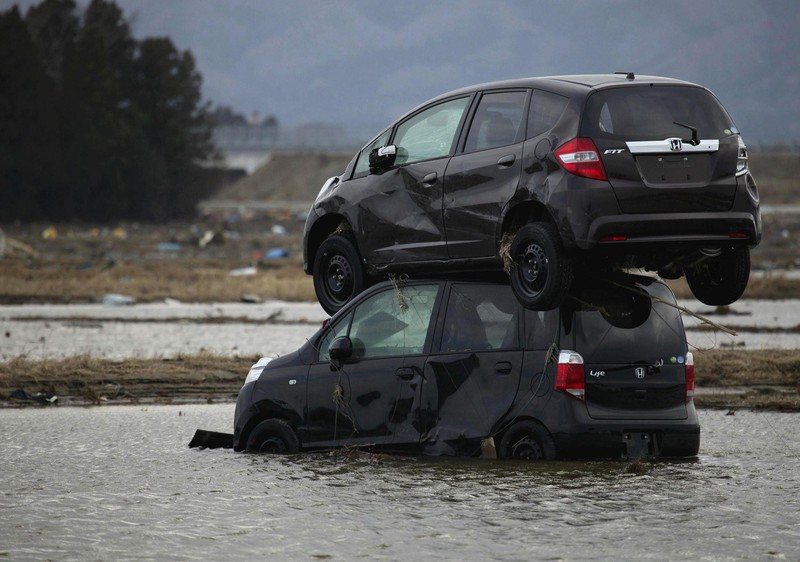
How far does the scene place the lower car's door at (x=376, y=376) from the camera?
1055cm

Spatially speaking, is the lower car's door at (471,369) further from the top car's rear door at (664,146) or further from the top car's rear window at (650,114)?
the top car's rear window at (650,114)

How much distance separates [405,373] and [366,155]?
250cm

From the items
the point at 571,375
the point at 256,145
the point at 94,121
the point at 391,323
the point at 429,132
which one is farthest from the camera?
the point at 256,145

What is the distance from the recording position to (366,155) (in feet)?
40.1

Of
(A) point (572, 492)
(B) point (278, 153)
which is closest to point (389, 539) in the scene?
(A) point (572, 492)

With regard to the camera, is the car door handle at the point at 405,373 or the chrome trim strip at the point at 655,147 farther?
the car door handle at the point at 405,373

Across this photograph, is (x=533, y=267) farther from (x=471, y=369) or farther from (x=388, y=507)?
(x=388, y=507)

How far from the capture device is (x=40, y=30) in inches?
3425

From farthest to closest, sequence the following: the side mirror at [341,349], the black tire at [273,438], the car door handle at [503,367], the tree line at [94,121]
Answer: the tree line at [94,121]
the black tire at [273,438]
the side mirror at [341,349]
the car door handle at [503,367]

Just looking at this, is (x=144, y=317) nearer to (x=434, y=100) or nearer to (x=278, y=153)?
(x=434, y=100)

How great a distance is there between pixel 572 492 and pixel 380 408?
6.11 ft

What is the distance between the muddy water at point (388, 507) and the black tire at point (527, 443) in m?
0.10

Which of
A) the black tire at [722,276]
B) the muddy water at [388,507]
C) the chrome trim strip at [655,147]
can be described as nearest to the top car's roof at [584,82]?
the chrome trim strip at [655,147]

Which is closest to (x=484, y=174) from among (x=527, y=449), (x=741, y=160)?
(x=741, y=160)
